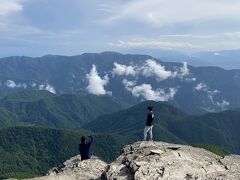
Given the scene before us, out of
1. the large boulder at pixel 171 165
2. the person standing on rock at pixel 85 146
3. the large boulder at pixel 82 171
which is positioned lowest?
the large boulder at pixel 82 171

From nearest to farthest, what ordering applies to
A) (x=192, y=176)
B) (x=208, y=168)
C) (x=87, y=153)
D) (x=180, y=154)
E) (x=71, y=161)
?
1. (x=192, y=176)
2. (x=208, y=168)
3. (x=180, y=154)
4. (x=87, y=153)
5. (x=71, y=161)

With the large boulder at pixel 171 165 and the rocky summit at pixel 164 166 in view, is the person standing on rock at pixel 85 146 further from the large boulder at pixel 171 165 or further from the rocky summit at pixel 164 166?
the large boulder at pixel 171 165

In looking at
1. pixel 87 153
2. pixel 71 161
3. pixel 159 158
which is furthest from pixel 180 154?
pixel 71 161

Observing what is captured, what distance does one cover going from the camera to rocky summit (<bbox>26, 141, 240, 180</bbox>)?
43156 mm

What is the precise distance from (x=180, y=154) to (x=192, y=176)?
6.59 metres

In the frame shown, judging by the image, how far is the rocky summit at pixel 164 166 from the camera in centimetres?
4316

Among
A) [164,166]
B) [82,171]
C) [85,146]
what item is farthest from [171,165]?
[85,146]

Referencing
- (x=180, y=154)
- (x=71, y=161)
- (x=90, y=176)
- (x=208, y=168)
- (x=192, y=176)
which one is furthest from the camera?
(x=71, y=161)

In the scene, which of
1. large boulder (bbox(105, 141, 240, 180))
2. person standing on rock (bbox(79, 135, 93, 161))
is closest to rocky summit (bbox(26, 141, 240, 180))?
large boulder (bbox(105, 141, 240, 180))

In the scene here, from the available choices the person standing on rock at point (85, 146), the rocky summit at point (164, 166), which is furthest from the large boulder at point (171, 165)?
the person standing on rock at point (85, 146)

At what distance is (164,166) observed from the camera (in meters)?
45.4

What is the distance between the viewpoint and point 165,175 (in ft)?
141

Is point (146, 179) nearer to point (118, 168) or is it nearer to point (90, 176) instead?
point (118, 168)

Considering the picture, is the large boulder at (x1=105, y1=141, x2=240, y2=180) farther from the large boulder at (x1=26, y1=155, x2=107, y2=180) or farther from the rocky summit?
the large boulder at (x1=26, y1=155, x2=107, y2=180)
